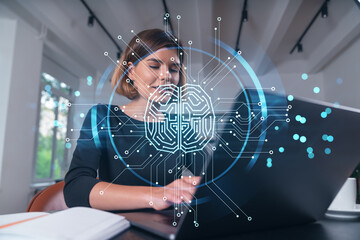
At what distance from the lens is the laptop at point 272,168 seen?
40cm

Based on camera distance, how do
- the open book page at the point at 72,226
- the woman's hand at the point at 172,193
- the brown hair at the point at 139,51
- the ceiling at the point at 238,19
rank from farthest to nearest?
the ceiling at the point at 238,19 → the brown hair at the point at 139,51 → the woman's hand at the point at 172,193 → the open book page at the point at 72,226

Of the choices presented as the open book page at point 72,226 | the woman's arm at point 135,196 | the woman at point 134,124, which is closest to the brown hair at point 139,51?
the woman at point 134,124

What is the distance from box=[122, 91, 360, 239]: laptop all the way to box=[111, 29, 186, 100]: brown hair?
0.56m

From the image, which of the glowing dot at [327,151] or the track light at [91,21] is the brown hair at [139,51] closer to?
the glowing dot at [327,151]

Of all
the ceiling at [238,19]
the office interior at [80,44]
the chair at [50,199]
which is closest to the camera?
the chair at [50,199]

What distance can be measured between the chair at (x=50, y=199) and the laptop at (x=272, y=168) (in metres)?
0.50

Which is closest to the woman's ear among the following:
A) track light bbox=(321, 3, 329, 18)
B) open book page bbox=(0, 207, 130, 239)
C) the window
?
open book page bbox=(0, 207, 130, 239)

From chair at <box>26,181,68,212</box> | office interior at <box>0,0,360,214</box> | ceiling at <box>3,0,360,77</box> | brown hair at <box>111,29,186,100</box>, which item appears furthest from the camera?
ceiling at <box>3,0,360,77</box>

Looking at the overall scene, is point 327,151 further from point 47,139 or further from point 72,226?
point 47,139

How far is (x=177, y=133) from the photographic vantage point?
0.94 metres

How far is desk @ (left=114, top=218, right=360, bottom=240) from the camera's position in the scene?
0.45 meters

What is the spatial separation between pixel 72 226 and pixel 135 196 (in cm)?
23

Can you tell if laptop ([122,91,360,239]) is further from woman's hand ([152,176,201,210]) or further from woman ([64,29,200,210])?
woman ([64,29,200,210])

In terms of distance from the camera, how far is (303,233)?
48cm
